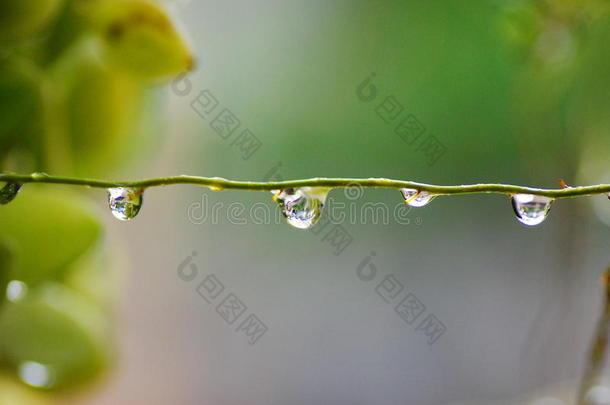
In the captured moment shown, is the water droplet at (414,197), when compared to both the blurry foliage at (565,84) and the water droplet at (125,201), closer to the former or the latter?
the water droplet at (125,201)

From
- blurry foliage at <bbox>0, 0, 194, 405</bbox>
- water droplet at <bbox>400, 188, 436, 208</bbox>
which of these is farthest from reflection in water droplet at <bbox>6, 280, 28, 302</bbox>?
water droplet at <bbox>400, 188, 436, 208</bbox>

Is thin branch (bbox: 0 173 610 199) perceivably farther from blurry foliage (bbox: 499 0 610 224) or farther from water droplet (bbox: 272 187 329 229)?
blurry foliage (bbox: 499 0 610 224)

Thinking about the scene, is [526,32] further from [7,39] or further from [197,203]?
[197,203]

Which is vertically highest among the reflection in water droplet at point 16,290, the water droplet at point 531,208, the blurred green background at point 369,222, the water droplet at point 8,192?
the blurred green background at point 369,222

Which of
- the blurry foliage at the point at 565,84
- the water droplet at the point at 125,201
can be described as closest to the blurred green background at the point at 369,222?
the blurry foliage at the point at 565,84

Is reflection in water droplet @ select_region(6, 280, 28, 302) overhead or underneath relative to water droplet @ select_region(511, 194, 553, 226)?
overhead

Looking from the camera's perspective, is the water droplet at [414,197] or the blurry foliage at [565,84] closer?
the water droplet at [414,197]

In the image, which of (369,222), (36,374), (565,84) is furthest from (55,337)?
(369,222)

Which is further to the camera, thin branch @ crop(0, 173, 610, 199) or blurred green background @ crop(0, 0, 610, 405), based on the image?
blurred green background @ crop(0, 0, 610, 405)
